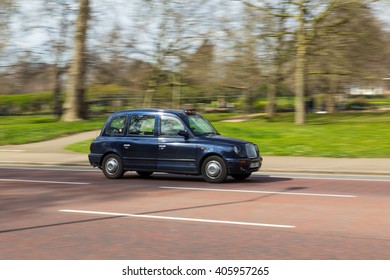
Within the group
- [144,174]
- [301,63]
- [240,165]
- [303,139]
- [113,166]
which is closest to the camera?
[240,165]

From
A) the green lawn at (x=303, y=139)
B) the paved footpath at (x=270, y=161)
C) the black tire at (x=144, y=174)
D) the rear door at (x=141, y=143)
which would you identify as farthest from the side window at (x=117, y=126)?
the green lawn at (x=303, y=139)

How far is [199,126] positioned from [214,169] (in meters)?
1.36

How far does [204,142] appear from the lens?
14125mm

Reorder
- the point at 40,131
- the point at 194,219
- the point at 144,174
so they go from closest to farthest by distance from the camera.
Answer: the point at 194,219
the point at 144,174
the point at 40,131

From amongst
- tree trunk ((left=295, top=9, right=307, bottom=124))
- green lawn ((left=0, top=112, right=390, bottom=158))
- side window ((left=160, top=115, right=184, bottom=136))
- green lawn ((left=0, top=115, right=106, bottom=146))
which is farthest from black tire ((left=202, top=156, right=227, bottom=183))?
tree trunk ((left=295, top=9, right=307, bottom=124))

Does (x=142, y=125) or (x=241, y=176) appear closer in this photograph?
(x=241, y=176)

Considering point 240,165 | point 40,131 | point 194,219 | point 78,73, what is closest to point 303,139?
point 240,165

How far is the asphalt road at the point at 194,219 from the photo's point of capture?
→ 7.11 m

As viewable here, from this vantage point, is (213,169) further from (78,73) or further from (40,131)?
(78,73)

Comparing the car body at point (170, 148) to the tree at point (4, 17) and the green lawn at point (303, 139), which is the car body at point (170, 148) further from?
the tree at point (4, 17)

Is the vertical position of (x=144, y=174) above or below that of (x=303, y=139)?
below

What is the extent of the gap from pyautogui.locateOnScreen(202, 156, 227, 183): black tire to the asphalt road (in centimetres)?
29

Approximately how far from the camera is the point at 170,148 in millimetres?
14539

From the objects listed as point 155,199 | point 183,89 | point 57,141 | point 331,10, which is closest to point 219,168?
point 155,199
